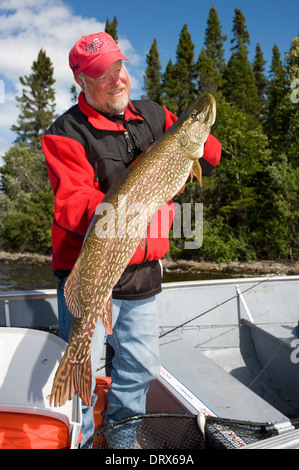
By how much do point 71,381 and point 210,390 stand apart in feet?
5.20

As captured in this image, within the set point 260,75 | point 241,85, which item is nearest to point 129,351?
point 241,85

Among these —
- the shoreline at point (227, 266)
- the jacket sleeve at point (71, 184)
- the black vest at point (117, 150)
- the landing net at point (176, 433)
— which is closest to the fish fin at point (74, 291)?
the jacket sleeve at point (71, 184)

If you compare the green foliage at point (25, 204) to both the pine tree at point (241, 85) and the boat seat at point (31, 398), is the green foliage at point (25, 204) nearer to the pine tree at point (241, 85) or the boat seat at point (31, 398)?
the pine tree at point (241, 85)

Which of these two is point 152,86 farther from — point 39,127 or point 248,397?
point 248,397

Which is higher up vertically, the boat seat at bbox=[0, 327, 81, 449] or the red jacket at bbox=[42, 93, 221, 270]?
the red jacket at bbox=[42, 93, 221, 270]

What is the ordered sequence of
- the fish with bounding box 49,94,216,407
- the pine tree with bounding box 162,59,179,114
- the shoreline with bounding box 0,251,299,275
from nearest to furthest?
the fish with bounding box 49,94,216,407, the shoreline with bounding box 0,251,299,275, the pine tree with bounding box 162,59,179,114

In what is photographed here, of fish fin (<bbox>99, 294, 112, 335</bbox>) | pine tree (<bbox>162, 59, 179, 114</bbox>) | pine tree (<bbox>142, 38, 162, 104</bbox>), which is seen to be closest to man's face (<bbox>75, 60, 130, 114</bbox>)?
fish fin (<bbox>99, 294, 112, 335</bbox>)

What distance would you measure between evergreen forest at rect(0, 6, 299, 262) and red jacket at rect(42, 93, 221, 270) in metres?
23.2

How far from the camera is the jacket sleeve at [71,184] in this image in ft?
6.61

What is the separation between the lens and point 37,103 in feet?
149

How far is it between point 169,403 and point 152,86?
4074cm

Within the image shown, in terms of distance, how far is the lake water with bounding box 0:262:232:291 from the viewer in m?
21.1

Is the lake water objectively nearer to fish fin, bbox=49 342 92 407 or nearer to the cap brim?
the cap brim
